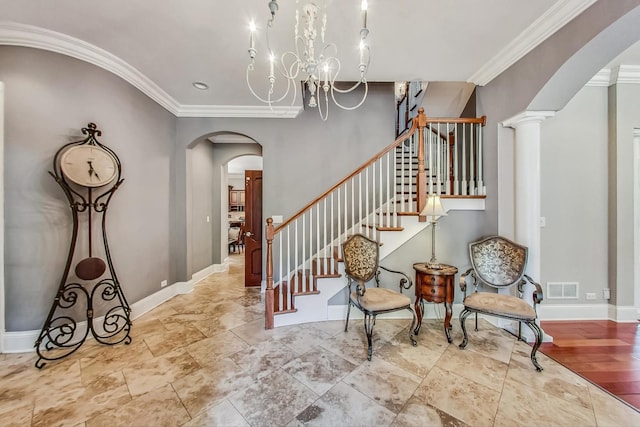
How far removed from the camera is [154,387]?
1.88 meters

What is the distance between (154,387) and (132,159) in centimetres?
263

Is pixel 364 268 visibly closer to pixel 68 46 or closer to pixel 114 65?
pixel 114 65

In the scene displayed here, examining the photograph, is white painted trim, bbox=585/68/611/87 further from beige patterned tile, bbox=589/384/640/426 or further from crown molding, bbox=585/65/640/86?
beige patterned tile, bbox=589/384/640/426

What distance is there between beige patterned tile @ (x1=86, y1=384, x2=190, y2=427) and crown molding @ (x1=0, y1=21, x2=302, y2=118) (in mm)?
2628

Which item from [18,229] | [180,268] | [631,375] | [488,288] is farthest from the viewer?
[180,268]

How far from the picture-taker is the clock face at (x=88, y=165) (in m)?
2.32

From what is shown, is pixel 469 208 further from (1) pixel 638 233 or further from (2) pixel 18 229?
(2) pixel 18 229

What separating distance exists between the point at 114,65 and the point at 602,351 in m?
5.92

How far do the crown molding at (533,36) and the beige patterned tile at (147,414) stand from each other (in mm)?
4239

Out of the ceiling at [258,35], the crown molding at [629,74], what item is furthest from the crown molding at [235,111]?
the crown molding at [629,74]

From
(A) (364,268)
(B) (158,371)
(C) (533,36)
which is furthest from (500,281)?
(B) (158,371)

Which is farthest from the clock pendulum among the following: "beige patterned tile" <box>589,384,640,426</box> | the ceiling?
"beige patterned tile" <box>589,384,640,426</box>

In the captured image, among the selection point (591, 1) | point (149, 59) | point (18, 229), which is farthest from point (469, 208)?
point (18, 229)

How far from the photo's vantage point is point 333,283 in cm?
300
